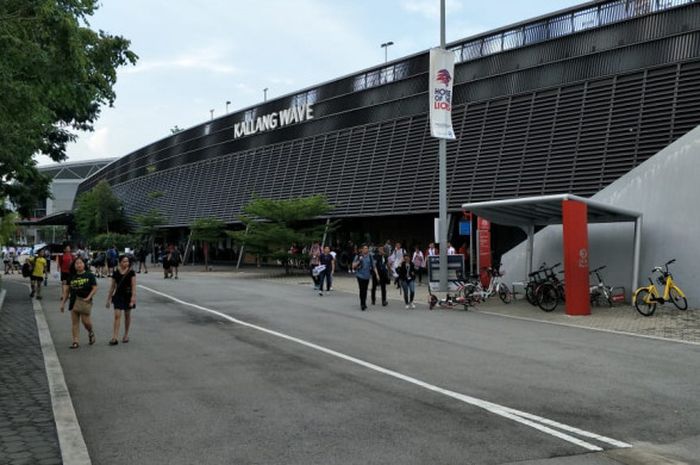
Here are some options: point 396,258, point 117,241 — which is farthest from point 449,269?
point 117,241

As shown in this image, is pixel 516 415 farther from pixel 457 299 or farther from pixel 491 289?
pixel 491 289

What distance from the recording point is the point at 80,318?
11.1 m

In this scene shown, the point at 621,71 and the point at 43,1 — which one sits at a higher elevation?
the point at 621,71

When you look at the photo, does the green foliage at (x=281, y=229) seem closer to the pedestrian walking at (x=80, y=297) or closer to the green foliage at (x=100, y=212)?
the pedestrian walking at (x=80, y=297)

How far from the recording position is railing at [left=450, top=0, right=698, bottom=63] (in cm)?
2214

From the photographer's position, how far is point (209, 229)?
42.8 meters

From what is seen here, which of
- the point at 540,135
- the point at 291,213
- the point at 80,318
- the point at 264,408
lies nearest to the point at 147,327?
the point at 80,318

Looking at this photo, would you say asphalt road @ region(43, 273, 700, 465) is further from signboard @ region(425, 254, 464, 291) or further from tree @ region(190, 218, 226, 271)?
tree @ region(190, 218, 226, 271)

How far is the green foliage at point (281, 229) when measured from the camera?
31484 mm

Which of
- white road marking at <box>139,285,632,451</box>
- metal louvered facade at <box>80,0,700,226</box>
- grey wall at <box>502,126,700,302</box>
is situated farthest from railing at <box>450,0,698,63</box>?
white road marking at <box>139,285,632,451</box>

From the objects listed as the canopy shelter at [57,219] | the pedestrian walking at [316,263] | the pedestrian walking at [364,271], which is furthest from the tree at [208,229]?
the canopy shelter at [57,219]

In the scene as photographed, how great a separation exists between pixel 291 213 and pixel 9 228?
14.3m

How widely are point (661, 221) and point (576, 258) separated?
2851mm

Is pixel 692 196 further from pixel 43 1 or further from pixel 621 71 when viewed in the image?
pixel 43 1
